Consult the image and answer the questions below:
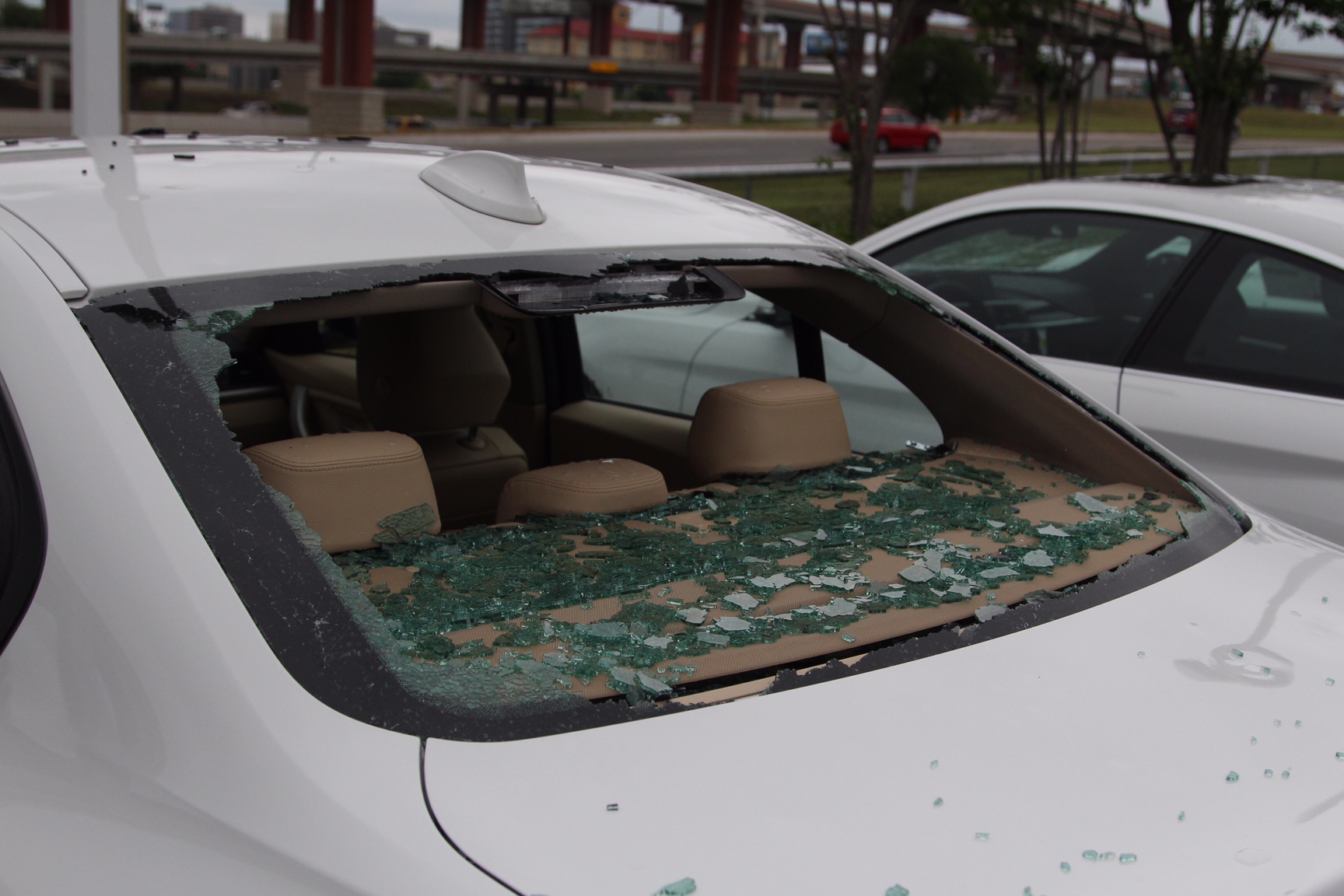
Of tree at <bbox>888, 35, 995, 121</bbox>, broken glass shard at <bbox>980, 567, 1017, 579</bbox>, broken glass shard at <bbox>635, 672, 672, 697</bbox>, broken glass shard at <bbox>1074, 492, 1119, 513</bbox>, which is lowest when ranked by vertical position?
broken glass shard at <bbox>635, 672, 672, 697</bbox>

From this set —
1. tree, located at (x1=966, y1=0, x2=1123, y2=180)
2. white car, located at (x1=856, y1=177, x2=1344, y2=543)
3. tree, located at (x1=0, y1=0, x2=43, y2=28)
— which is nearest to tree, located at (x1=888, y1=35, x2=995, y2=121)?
tree, located at (x1=966, y1=0, x2=1123, y2=180)

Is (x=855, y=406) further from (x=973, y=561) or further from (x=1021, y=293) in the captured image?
(x=973, y=561)

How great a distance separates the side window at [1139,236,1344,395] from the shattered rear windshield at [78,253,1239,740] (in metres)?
1.44

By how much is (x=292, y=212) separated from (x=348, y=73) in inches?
1809

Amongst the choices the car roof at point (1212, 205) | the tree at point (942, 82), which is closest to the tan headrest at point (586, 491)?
the car roof at point (1212, 205)

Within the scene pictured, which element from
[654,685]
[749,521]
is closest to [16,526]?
[654,685]

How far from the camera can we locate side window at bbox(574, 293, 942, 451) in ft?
12.9

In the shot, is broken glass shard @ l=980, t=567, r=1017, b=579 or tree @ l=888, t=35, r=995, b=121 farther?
tree @ l=888, t=35, r=995, b=121

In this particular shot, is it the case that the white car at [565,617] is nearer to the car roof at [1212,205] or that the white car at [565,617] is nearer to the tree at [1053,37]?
the car roof at [1212,205]

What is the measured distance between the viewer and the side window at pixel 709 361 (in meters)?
3.92

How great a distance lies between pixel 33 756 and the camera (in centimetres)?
136

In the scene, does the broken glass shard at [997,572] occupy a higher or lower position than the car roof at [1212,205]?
lower

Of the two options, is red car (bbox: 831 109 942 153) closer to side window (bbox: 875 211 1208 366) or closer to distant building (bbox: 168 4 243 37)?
side window (bbox: 875 211 1208 366)

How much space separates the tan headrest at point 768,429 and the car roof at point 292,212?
31cm
